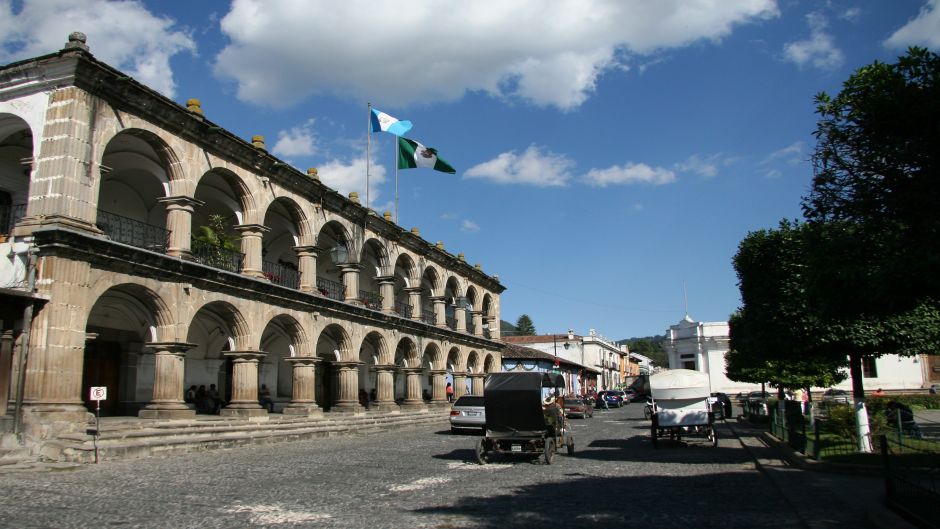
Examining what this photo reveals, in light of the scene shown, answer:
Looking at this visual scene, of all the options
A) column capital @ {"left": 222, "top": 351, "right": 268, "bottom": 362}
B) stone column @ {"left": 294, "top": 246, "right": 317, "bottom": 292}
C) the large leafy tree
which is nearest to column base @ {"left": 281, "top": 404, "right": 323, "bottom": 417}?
column capital @ {"left": 222, "top": 351, "right": 268, "bottom": 362}

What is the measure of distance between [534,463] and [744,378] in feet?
89.1

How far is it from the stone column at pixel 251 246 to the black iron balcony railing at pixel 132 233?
238cm

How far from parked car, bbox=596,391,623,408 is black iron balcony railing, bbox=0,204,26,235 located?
133ft

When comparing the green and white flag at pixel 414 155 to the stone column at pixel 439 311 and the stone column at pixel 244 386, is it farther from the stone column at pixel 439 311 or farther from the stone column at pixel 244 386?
the stone column at pixel 244 386

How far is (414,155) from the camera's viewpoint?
30312 mm

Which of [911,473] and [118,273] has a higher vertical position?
[118,273]

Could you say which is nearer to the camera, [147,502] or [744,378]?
[147,502]

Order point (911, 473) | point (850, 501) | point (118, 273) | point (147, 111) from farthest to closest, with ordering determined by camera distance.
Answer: point (147, 111)
point (118, 273)
point (850, 501)
point (911, 473)

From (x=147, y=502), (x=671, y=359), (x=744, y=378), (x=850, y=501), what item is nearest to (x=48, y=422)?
(x=147, y=502)

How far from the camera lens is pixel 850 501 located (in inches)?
340

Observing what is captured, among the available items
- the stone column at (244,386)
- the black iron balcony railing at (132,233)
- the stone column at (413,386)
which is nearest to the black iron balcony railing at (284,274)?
the stone column at (244,386)

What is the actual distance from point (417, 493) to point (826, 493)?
5.71 metres

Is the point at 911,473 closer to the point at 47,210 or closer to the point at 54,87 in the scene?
the point at 47,210

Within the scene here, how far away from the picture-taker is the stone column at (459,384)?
38688mm
